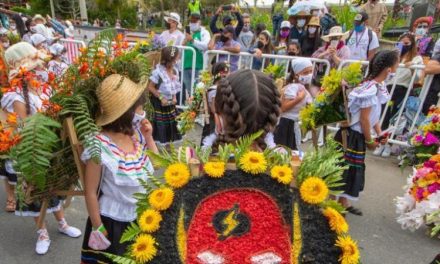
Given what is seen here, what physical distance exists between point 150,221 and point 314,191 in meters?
0.59

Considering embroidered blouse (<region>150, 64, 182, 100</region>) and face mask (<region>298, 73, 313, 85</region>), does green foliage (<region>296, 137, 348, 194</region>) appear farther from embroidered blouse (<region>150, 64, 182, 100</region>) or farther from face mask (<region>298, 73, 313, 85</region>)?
embroidered blouse (<region>150, 64, 182, 100</region>)

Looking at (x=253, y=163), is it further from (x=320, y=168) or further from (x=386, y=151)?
(x=386, y=151)

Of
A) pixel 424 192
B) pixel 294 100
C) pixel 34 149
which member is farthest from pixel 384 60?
pixel 34 149

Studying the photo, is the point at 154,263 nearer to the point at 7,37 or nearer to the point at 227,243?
the point at 227,243

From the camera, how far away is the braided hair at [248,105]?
139 cm

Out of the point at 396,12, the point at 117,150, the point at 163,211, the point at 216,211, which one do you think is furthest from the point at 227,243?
the point at 396,12

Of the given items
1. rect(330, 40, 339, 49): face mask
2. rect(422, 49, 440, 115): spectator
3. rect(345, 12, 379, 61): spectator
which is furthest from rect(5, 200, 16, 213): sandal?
rect(345, 12, 379, 61): spectator

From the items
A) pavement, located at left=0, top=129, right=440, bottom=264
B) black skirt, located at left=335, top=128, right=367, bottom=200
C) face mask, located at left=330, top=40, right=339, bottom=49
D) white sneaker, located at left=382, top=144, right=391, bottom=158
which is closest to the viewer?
pavement, located at left=0, top=129, right=440, bottom=264

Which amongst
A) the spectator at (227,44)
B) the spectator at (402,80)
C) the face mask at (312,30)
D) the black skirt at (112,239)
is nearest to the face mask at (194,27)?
the spectator at (227,44)

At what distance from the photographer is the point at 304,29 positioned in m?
7.23

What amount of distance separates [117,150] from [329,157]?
123 centimetres

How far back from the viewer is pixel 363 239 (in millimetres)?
3523

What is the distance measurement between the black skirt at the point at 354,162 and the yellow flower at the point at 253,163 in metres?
2.65

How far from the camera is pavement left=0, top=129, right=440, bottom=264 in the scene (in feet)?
10.1
